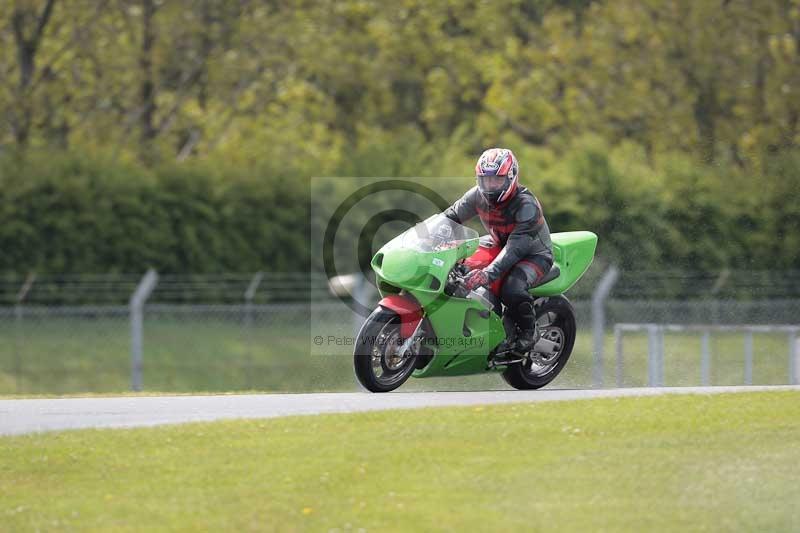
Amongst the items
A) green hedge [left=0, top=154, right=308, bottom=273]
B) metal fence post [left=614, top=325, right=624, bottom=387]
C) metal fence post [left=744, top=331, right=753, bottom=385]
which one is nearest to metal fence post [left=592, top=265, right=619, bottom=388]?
metal fence post [left=614, top=325, right=624, bottom=387]

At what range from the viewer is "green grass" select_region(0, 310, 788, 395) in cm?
2036

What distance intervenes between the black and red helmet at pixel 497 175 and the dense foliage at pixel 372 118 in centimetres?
1130

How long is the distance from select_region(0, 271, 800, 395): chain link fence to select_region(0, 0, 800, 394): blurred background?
6 cm

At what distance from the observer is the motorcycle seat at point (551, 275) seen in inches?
476

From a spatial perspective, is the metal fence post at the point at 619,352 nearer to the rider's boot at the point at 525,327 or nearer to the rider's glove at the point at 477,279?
the rider's boot at the point at 525,327

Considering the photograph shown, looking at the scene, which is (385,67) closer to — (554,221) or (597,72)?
(597,72)

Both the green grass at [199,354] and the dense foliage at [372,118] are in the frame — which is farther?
the dense foliage at [372,118]

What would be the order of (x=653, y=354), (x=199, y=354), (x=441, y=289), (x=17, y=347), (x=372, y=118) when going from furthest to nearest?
(x=372, y=118) → (x=199, y=354) → (x=17, y=347) → (x=653, y=354) → (x=441, y=289)

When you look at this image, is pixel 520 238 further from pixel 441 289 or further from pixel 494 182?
pixel 441 289

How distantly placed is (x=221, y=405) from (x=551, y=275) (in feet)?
10.1

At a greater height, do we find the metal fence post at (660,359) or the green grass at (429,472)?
the green grass at (429,472)

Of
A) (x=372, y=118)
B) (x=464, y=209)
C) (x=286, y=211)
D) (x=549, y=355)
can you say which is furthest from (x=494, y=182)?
(x=372, y=118)

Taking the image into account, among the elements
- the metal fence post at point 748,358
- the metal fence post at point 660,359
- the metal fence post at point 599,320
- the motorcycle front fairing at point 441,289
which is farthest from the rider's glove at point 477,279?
the metal fence post at point 748,358

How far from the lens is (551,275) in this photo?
482 inches
